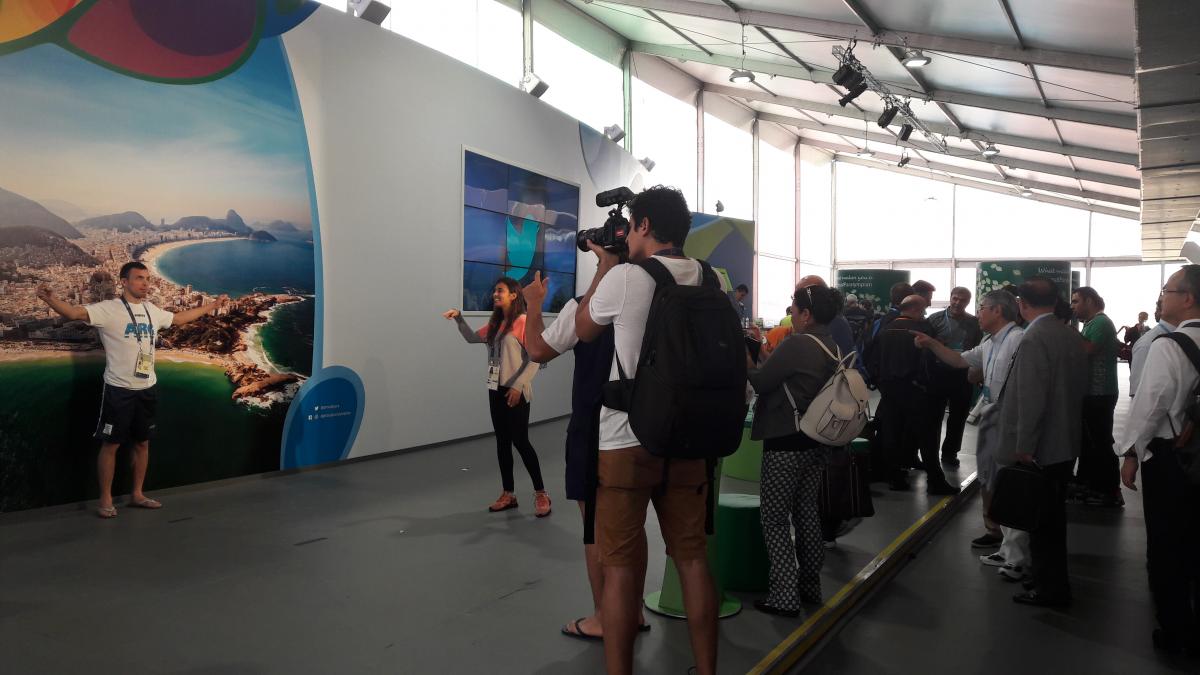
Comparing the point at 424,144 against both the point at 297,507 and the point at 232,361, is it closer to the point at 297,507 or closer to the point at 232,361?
the point at 232,361

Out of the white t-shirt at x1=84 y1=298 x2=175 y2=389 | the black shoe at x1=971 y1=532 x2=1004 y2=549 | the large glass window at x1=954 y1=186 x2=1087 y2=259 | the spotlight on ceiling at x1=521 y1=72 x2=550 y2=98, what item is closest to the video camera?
the black shoe at x1=971 y1=532 x2=1004 y2=549

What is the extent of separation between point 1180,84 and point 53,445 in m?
7.59

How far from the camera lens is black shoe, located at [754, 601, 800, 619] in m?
3.11

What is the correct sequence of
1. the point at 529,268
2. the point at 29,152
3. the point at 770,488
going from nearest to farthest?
the point at 770,488 < the point at 29,152 < the point at 529,268

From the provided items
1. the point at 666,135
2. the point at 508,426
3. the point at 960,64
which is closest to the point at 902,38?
the point at 960,64

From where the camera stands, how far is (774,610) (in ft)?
10.3

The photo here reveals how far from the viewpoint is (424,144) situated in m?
7.05

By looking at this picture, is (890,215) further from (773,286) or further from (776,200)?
(773,286)

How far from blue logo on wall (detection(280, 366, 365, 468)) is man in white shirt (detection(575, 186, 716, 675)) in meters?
4.45

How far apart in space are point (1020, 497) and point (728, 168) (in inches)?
565

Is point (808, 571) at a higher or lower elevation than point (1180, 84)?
lower

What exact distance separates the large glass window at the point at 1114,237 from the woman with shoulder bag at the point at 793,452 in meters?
19.3

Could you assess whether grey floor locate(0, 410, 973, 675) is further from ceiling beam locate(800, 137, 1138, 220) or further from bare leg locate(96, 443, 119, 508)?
ceiling beam locate(800, 137, 1138, 220)

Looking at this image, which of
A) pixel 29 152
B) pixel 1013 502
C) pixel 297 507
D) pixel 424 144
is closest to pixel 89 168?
pixel 29 152
